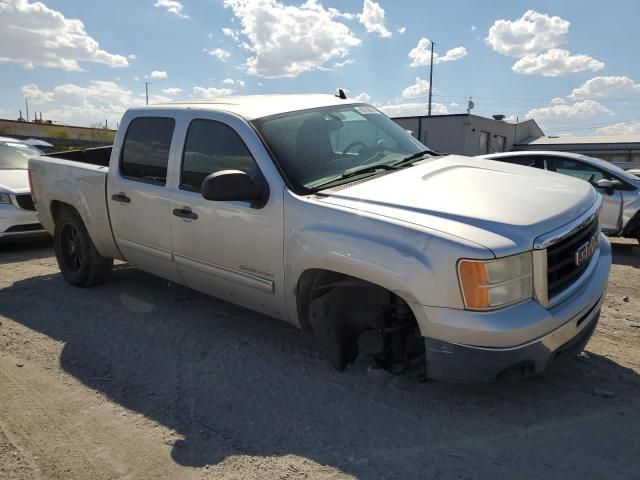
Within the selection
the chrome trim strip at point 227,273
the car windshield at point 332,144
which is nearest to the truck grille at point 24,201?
the chrome trim strip at point 227,273

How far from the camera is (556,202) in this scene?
3072mm

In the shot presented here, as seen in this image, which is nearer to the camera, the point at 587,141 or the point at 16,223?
the point at 16,223

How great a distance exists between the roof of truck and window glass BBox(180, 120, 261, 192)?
0.56ft

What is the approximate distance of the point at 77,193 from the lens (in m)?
5.32

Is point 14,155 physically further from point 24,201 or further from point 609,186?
point 609,186

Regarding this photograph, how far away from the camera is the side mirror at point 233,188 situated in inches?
129

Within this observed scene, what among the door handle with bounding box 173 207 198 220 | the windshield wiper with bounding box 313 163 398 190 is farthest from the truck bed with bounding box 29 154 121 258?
the windshield wiper with bounding box 313 163 398 190

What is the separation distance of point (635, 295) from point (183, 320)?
4.55m

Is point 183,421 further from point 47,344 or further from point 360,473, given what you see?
point 47,344

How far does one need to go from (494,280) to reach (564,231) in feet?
1.95

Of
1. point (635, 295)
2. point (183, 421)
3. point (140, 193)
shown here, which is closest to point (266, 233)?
point (183, 421)

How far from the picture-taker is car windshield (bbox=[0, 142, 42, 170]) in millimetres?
8694

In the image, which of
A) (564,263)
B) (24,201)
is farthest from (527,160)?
(24,201)

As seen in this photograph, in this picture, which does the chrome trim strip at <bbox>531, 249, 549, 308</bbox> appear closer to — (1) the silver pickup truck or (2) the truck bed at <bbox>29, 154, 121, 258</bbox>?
(1) the silver pickup truck
